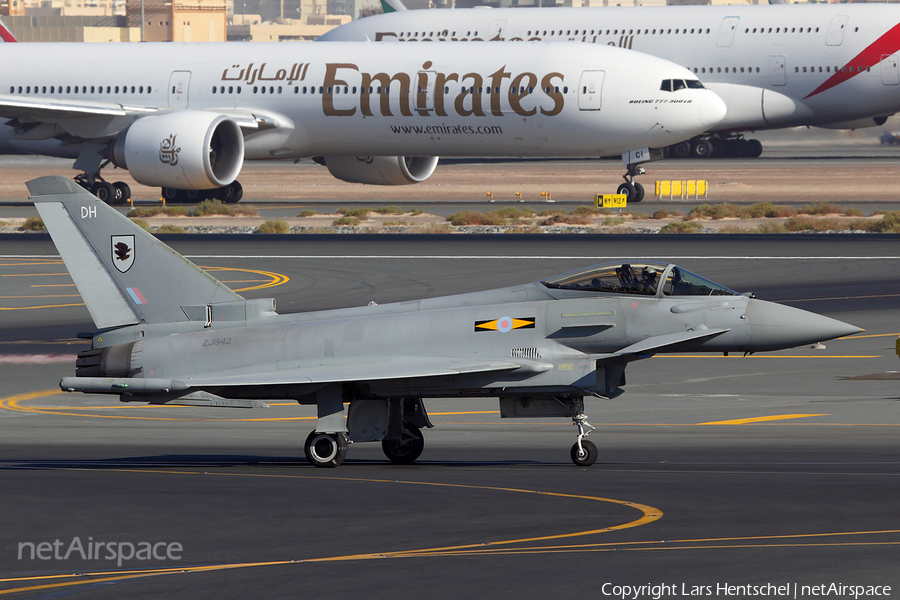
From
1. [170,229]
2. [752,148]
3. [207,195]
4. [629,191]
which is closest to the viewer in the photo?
[170,229]

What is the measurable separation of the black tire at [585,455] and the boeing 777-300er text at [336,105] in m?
40.3

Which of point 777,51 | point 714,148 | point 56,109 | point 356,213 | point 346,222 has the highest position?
point 777,51

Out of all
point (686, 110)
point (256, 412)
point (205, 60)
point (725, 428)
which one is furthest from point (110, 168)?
point (725, 428)

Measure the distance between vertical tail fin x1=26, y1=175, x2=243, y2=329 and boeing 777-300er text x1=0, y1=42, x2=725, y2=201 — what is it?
3658cm

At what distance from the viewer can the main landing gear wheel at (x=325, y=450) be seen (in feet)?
60.8

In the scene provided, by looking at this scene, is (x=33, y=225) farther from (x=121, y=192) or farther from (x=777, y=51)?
(x=777, y=51)

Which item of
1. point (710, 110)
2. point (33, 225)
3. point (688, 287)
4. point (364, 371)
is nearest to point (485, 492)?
point (364, 371)

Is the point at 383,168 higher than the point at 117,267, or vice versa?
the point at 383,168

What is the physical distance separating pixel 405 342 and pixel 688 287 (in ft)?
13.1

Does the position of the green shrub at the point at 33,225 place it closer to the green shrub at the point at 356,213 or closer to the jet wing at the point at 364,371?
the green shrub at the point at 356,213

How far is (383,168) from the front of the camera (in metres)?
61.8

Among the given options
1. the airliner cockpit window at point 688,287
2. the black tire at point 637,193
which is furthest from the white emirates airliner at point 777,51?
the airliner cockpit window at point 688,287

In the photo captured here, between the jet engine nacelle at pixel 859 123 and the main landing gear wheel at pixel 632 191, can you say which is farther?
the jet engine nacelle at pixel 859 123

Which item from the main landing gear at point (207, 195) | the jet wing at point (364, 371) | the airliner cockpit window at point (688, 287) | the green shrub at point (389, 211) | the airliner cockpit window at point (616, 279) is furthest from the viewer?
the main landing gear at point (207, 195)
